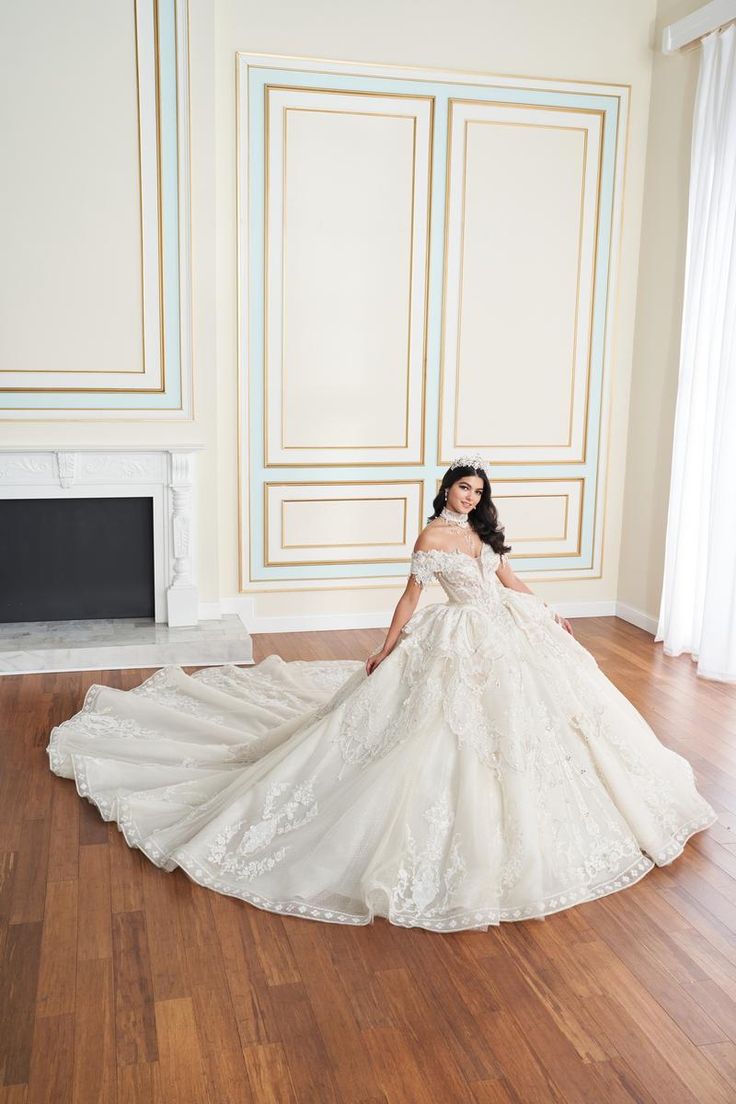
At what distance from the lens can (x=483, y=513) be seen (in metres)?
3.32

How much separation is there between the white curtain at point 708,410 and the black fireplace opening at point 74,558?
9.24 ft

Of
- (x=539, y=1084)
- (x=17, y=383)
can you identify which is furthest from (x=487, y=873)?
(x=17, y=383)

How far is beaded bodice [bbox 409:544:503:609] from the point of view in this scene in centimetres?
324

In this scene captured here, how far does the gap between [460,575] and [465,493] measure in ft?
0.88

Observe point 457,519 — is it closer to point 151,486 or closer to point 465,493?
point 465,493

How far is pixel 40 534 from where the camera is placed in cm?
521

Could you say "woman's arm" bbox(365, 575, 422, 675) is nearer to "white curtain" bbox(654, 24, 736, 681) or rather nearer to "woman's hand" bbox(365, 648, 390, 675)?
"woman's hand" bbox(365, 648, 390, 675)

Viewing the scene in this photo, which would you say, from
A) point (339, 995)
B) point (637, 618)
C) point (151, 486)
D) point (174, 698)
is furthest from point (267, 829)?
point (637, 618)

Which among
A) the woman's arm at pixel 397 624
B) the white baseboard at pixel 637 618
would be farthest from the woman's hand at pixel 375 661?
the white baseboard at pixel 637 618

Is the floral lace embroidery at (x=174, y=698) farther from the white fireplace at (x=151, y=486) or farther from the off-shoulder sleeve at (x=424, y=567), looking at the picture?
the off-shoulder sleeve at (x=424, y=567)

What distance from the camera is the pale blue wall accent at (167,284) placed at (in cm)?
491

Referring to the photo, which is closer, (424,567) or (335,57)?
(424,567)

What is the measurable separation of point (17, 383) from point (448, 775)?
128 inches

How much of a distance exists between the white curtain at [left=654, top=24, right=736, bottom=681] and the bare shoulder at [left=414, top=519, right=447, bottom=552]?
228cm
